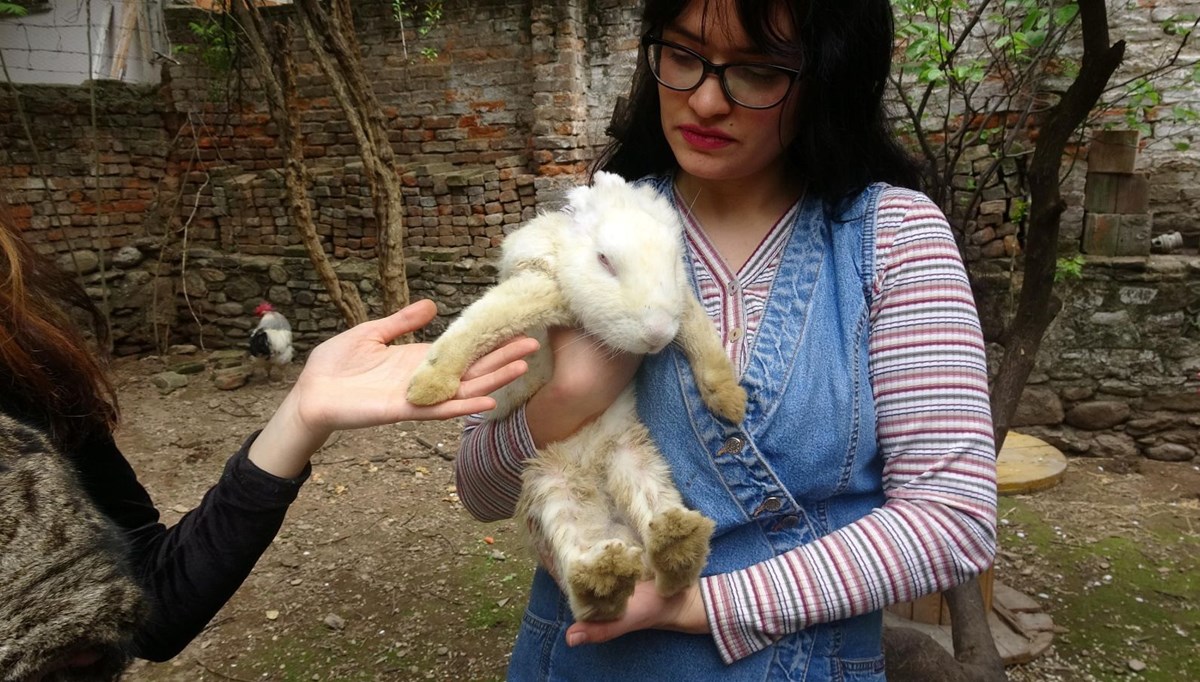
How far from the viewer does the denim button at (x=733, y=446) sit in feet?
4.22

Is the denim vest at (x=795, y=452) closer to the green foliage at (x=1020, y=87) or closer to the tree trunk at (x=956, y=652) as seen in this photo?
the tree trunk at (x=956, y=652)

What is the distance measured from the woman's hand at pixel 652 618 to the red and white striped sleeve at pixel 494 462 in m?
0.36

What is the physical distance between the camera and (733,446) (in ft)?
4.24

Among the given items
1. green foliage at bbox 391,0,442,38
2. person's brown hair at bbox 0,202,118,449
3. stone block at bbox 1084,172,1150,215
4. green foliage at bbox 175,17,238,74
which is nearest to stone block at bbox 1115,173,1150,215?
stone block at bbox 1084,172,1150,215

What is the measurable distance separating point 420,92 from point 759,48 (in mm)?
6860

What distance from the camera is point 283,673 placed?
3.59 metres

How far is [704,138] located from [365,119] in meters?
5.42

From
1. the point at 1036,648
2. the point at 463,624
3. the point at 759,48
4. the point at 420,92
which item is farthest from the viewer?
the point at 420,92

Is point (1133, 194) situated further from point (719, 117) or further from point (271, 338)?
point (271, 338)

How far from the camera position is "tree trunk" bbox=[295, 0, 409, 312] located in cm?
568

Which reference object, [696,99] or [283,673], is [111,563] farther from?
[283,673]

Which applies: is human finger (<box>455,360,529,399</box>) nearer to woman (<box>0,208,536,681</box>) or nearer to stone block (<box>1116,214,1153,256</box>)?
woman (<box>0,208,536,681</box>)

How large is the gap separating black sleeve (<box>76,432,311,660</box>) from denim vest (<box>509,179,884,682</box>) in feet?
2.28

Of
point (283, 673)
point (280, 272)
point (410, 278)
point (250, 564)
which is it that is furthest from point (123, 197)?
point (250, 564)
